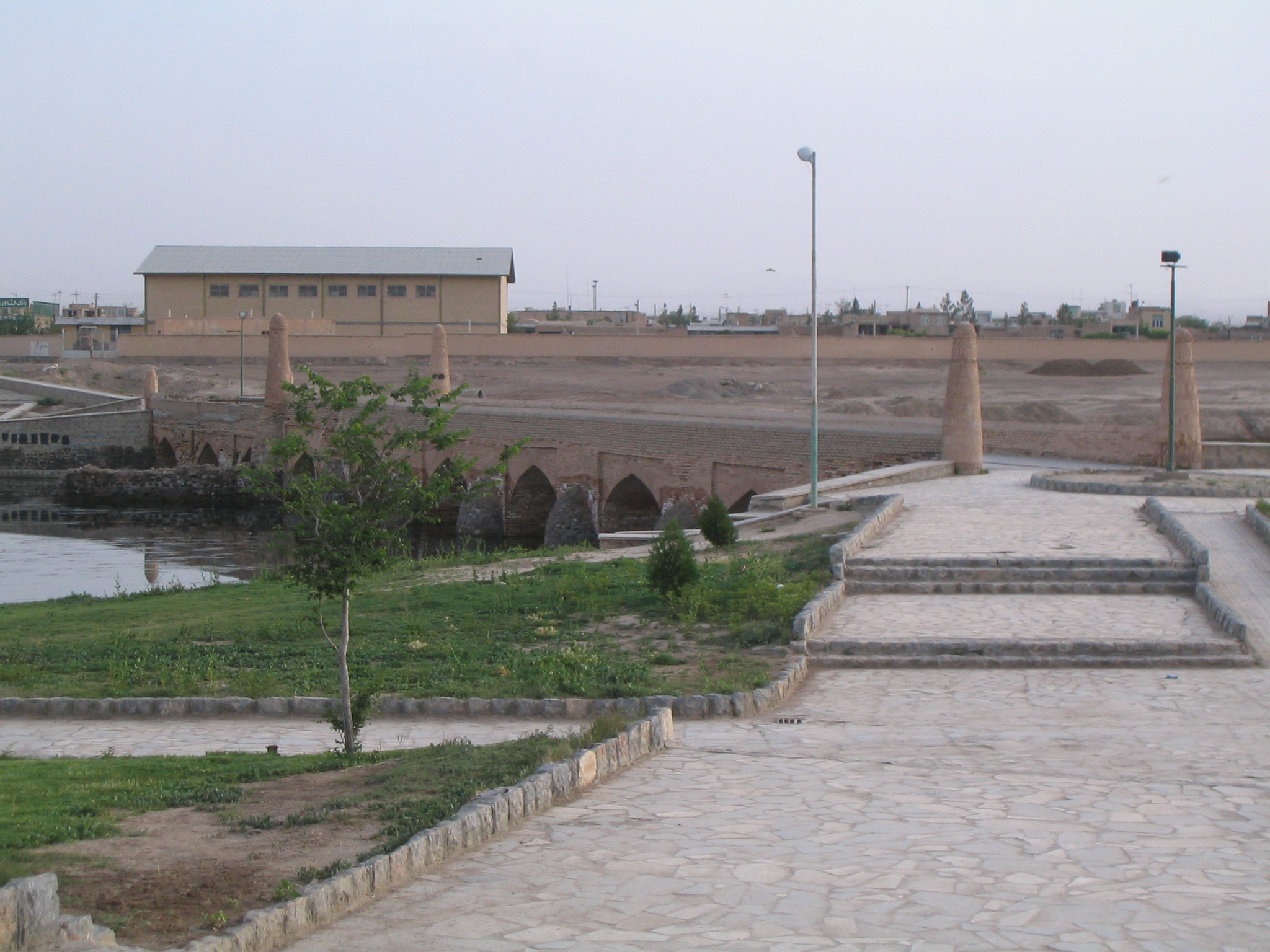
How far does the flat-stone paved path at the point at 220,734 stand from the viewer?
833 cm

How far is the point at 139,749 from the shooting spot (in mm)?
8344

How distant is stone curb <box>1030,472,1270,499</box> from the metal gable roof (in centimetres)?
4356

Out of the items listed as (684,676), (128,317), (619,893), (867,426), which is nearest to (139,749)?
(684,676)

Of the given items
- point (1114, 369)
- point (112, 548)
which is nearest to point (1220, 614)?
point (112, 548)

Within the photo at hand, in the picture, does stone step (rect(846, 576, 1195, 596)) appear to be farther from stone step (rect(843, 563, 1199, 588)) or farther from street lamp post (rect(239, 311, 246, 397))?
street lamp post (rect(239, 311, 246, 397))

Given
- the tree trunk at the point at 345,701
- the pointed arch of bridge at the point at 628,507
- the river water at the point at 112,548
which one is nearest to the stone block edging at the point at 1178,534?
the tree trunk at the point at 345,701

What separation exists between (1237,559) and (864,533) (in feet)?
12.4

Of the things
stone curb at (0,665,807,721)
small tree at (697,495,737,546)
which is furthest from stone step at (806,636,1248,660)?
small tree at (697,495,737,546)

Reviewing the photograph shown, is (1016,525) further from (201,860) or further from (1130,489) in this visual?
(201,860)

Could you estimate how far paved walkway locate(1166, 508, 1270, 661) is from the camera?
1137 centimetres

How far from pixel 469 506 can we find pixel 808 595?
22.7m

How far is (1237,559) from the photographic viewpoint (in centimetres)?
1366

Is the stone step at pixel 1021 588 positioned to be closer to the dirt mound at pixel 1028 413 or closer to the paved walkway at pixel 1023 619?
the paved walkway at pixel 1023 619

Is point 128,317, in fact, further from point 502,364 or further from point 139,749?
point 139,749
